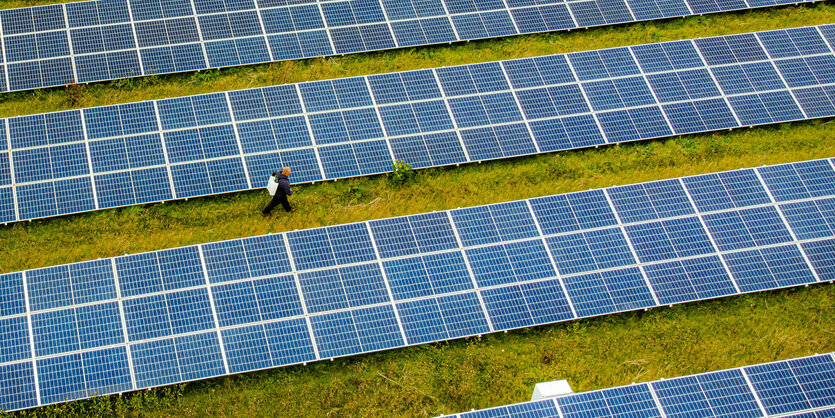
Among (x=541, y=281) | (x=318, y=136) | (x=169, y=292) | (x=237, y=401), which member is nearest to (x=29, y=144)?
(x=169, y=292)

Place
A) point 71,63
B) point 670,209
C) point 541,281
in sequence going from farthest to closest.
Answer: point 71,63, point 670,209, point 541,281

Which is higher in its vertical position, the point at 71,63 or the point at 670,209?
the point at 71,63

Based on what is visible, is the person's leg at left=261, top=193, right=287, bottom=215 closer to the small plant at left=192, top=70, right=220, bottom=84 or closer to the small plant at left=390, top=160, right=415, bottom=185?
the small plant at left=390, top=160, right=415, bottom=185

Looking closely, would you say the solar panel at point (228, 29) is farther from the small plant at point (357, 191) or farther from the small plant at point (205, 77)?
the small plant at point (357, 191)

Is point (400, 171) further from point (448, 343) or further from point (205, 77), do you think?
point (205, 77)

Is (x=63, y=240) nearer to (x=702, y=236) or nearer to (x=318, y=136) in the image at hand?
(x=318, y=136)

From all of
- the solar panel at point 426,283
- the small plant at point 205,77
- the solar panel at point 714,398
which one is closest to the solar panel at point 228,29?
the small plant at point 205,77

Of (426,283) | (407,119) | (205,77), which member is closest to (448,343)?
(426,283)
